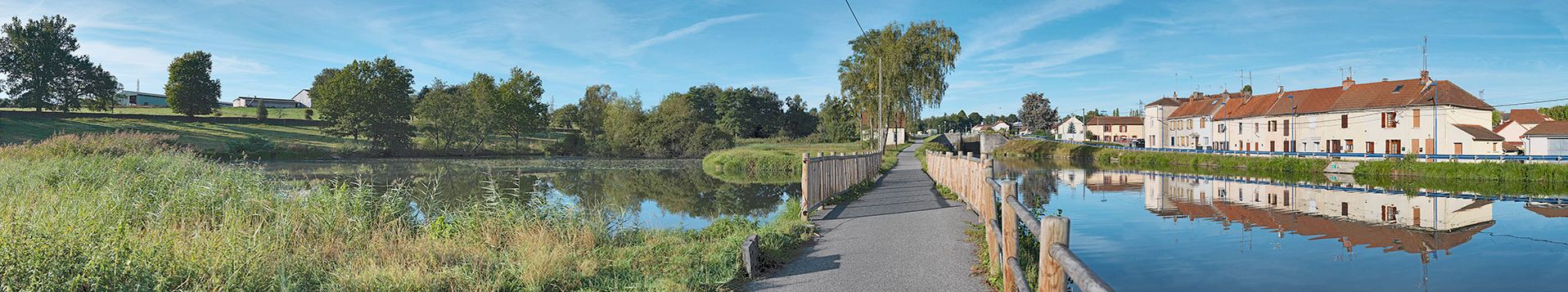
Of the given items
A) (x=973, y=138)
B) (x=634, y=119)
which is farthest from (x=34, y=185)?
(x=973, y=138)

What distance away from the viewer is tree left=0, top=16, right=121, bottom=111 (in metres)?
58.2

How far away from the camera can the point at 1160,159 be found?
47.9 metres

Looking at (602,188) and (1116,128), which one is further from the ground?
(1116,128)

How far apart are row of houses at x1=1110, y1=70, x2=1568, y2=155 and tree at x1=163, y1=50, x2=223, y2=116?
74329mm

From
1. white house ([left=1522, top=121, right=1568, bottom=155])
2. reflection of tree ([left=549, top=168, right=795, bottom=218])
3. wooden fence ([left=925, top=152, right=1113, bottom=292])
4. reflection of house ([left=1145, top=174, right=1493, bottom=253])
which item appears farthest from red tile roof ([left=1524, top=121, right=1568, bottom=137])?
wooden fence ([left=925, top=152, right=1113, bottom=292])

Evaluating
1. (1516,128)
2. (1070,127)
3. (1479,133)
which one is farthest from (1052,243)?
(1070,127)

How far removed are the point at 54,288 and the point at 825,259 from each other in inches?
238

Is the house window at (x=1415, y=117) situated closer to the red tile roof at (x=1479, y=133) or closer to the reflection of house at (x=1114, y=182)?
the red tile roof at (x=1479, y=133)

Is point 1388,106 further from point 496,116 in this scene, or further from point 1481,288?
point 496,116

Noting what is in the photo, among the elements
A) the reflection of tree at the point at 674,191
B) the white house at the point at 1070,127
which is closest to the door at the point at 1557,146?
the reflection of tree at the point at 674,191

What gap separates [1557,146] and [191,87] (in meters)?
93.2

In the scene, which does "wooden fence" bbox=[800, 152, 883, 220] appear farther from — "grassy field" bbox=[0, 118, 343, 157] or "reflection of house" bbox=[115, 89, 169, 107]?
"reflection of house" bbox=[115, 89, 169, 107]

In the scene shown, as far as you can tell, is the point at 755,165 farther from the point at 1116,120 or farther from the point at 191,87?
the point at 1116,120

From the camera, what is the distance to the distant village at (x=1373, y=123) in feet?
139
